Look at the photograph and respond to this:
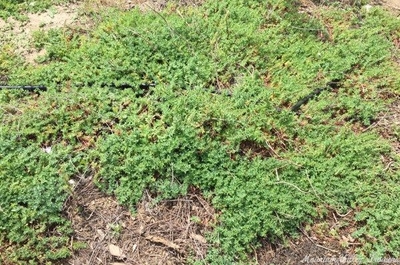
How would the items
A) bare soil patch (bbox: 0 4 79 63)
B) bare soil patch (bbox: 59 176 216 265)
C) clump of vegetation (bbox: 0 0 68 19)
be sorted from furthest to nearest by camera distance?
clump of vegetation (bbox: 0 0 68 19) → bare soil patch (bbox: 0 4 79 63) → bare soil patch (bbox: 59 176 216 265)

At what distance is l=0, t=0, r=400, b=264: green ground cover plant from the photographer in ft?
10.0

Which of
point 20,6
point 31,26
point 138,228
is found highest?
point 20,6

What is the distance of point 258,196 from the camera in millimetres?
3141

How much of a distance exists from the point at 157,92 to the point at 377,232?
7.36 feet

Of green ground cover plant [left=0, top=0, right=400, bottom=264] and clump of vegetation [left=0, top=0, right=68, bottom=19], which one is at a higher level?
clump of vegetation [left=0, top=0, right=68, bottom=19]

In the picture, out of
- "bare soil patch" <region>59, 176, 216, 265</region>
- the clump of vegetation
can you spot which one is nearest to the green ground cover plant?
"bare soil patch" <region>59, 176, 216, 265</region>

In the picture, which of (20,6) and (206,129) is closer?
(206,129)

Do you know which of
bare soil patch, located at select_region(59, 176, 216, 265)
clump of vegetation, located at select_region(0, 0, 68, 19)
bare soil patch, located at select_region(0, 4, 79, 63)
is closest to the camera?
bare soil patch, located at select_region(59, 176, 216, 265)

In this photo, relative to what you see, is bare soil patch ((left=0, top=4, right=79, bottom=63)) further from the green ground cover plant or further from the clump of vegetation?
the green ground cover plant

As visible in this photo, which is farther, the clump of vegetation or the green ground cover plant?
the clump of vegetation

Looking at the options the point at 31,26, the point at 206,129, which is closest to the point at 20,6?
the point at 31,26

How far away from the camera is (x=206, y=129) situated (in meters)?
3.40

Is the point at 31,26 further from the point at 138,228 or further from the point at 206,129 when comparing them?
the point at 138,228

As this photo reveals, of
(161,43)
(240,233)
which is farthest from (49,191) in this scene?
(161,43)
